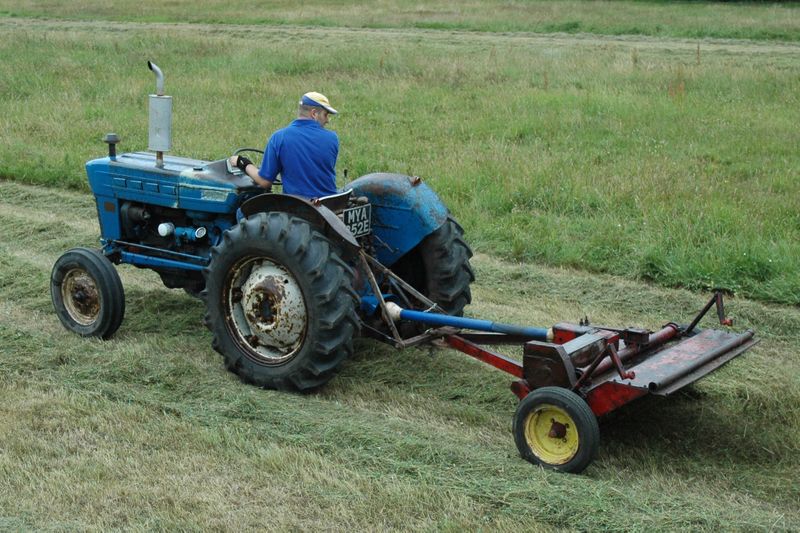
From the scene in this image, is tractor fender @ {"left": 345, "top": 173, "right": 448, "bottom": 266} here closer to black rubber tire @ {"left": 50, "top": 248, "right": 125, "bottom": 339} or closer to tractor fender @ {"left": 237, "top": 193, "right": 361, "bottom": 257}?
tractor fender @ {"left": 237, "top": 193, "right": 361, "bottom": 257}

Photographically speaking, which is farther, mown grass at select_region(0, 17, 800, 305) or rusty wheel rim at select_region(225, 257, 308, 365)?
mown grass at select_region(0, 17, 800, 305)

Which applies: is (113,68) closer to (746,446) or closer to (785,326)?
(785,326)

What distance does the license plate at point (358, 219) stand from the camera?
Result: 6.09 meters

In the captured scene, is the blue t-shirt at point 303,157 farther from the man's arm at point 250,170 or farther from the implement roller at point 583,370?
the implement roller at point 583,370

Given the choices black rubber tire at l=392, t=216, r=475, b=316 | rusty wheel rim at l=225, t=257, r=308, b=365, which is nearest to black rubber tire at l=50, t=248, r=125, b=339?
rusty wheel rim at l=225, t=257, r=308, b=365

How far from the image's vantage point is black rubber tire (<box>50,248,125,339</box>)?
6602 millimetres

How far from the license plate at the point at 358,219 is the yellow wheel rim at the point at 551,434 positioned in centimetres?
182

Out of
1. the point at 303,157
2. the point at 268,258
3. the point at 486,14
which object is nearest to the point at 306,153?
the point at 303,157

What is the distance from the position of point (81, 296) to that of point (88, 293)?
0.06m

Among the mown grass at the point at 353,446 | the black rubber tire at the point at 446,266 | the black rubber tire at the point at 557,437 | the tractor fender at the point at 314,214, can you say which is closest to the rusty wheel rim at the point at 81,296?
the mown grass at the point at 353,446

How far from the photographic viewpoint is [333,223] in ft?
18.8

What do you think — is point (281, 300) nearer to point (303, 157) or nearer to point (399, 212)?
point (303, 157)

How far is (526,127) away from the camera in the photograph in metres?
13.2

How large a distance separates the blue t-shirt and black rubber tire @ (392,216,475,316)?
2.48 ft
